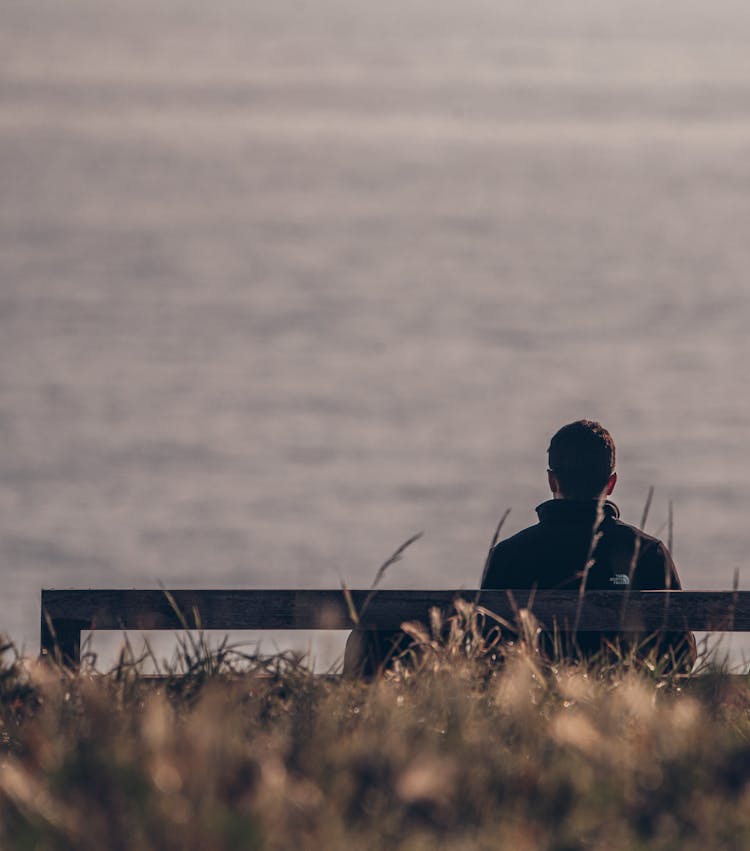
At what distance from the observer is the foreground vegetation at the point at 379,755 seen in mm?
4320

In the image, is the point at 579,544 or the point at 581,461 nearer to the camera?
the point at 579,544

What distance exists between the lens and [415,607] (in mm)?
6426

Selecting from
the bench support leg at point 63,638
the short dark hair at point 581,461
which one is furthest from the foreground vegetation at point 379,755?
the short dark hair at point 581,461

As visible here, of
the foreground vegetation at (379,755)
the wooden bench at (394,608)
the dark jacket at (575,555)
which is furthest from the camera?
the dark jacket at (575,555)

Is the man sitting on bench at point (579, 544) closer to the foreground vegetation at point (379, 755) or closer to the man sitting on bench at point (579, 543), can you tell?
the man sitting on bench at point (579, 543)

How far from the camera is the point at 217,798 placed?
4.29 m

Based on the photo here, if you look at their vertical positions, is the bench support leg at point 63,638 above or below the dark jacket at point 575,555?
below

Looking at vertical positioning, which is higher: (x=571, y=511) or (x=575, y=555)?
(x=571, y=511)

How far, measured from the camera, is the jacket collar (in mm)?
7090

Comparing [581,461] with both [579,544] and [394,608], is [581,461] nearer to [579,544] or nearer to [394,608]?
[579,544]

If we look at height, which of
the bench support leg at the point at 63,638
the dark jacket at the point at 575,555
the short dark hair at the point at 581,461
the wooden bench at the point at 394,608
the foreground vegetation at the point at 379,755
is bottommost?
the foreground vegetation at the point at 379,755

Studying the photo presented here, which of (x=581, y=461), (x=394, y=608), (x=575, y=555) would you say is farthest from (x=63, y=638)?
(x=581, y=461)

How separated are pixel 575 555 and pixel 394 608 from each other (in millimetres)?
915

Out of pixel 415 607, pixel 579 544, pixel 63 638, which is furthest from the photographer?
pixel 579 544
